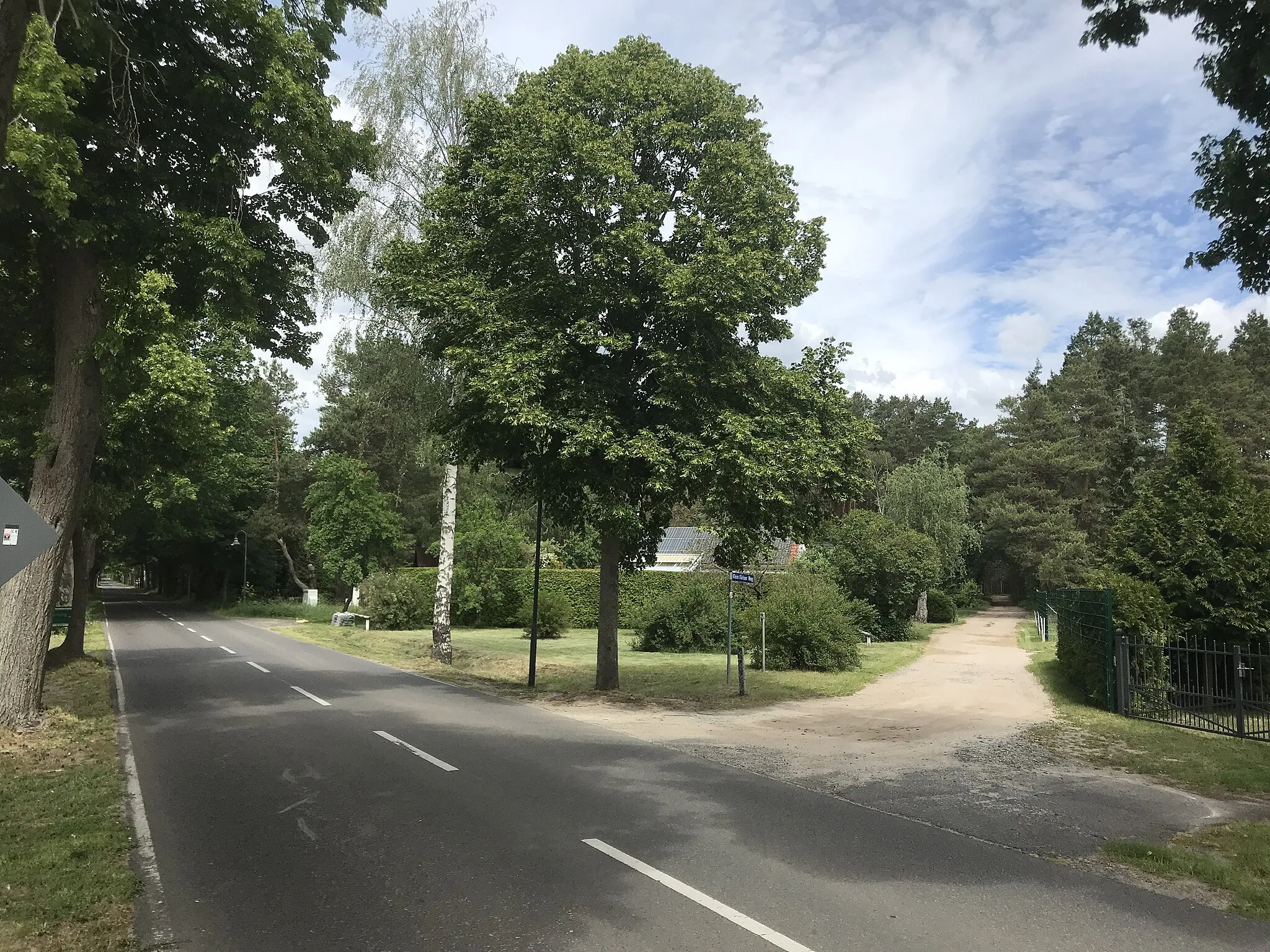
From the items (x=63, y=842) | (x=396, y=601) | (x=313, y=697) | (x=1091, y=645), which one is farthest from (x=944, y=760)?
(x=396, y=601)

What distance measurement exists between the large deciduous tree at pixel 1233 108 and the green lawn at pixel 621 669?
10478 millimetres

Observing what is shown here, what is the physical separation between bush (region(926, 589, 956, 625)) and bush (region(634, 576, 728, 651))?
71.1 ft

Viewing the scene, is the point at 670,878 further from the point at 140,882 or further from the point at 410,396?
the point at 410,396

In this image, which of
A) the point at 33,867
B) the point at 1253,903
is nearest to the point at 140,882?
the point at 33,867

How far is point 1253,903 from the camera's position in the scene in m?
5.52

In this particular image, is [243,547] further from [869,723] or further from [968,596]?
[968,596]

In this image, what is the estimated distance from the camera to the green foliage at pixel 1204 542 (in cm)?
1507

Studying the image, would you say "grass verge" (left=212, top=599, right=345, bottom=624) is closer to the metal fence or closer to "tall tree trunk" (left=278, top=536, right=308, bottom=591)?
"tall tree trunk" (left=278, top=536, right=308, bottom=591)

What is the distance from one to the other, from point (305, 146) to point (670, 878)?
31.3 ft

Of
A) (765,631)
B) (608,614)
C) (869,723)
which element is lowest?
(869,723)

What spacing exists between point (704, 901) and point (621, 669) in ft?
55.6

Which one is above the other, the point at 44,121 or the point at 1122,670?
the point at 44,121

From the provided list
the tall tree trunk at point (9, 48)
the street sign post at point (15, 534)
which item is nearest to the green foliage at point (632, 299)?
the street sign post at point (15, 534)

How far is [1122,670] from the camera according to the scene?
14172 mm
